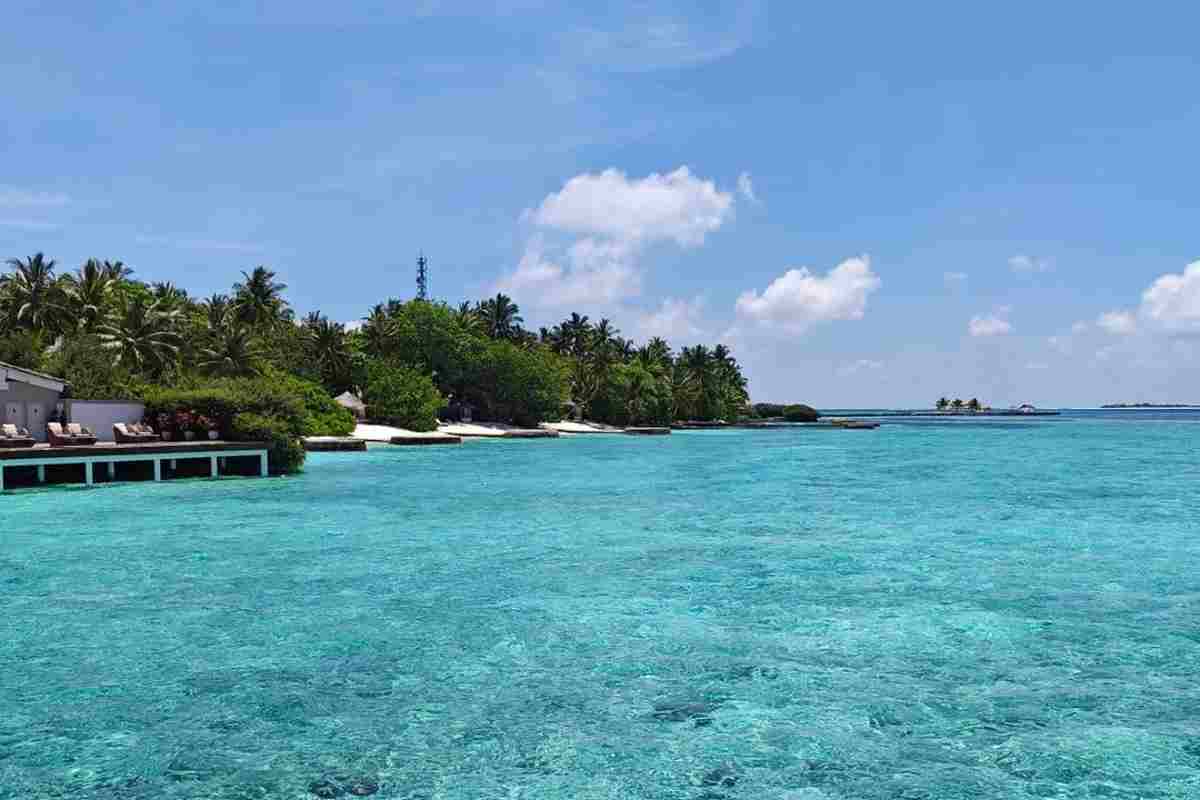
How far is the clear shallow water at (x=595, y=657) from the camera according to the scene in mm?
6727

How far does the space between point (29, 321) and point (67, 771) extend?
5723 centimetres

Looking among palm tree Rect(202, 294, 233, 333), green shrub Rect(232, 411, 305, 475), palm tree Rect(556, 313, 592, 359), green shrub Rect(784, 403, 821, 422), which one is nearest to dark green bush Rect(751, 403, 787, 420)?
green shrub Rect(784, 403, 821, 422)

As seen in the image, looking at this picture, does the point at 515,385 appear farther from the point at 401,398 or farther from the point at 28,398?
the point at 28,398

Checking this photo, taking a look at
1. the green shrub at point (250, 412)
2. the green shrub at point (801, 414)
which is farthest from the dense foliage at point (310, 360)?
the green shrub at point (801, 414)

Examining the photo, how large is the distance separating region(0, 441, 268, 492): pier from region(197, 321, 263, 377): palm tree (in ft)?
76.1

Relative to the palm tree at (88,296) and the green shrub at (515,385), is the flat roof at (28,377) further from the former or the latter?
the green shrub at (515,385)

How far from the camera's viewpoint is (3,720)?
769 centimetres

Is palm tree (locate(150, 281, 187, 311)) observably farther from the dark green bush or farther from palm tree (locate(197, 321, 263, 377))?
the dark green bush

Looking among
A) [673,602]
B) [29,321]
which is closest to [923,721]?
[673,602]

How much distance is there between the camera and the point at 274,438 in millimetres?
35406

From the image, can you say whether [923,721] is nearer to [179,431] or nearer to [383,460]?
[179,431]

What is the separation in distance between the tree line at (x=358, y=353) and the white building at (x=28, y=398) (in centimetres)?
840

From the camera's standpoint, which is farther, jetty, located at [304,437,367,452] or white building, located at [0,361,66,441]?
jetty, located at [304,437,367,452]

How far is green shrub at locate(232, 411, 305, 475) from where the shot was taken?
34.9 m
